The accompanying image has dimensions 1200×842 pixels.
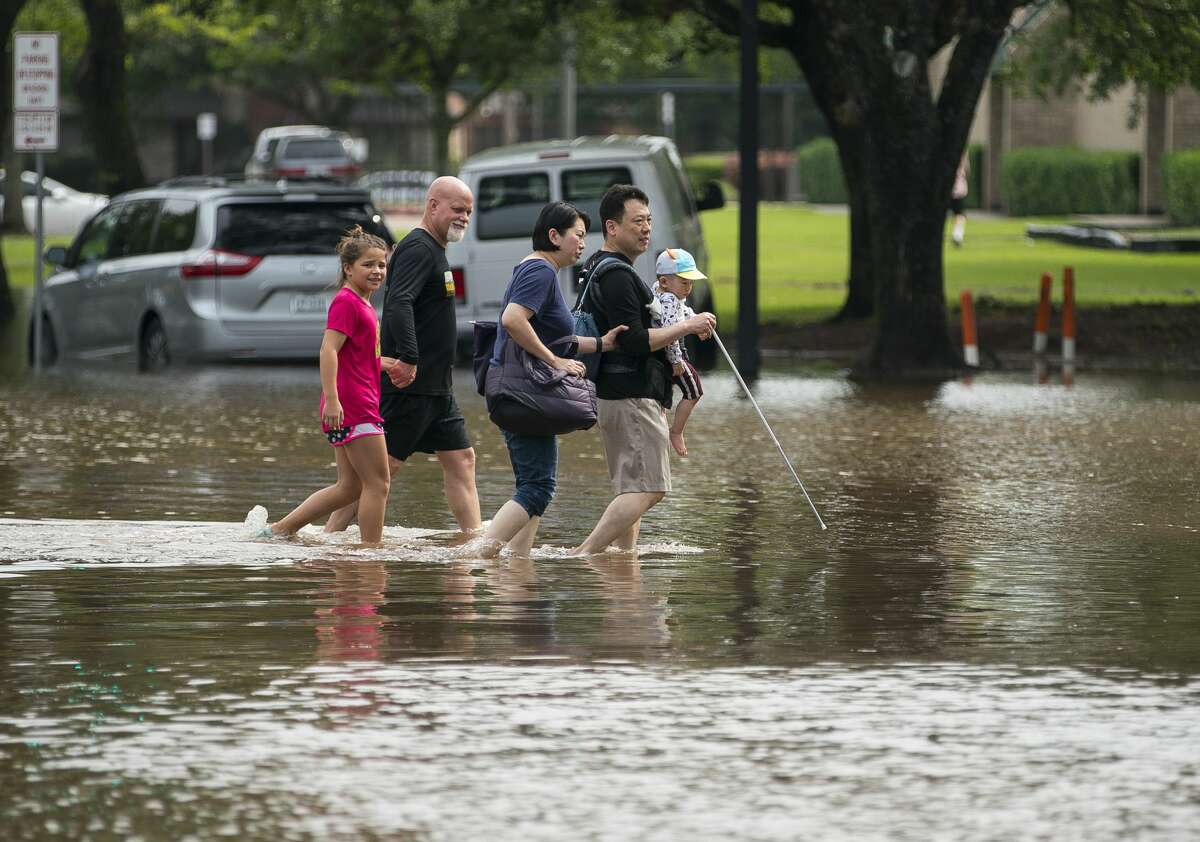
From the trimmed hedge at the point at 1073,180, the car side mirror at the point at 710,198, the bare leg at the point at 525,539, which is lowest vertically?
the bare leg at the point at 525,539

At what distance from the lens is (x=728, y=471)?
43.2 feet

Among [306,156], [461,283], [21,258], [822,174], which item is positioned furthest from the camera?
[822,174]

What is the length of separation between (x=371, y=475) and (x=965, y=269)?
80.6 ft

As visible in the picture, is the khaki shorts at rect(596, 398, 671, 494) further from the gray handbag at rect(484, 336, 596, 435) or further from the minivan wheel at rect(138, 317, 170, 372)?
the minivan wheel at rect(138, 317, 170, 372)

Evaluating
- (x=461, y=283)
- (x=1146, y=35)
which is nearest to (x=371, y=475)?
(x=461, y=283)

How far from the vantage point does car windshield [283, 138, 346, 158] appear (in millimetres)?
60312

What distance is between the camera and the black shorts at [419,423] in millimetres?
10055

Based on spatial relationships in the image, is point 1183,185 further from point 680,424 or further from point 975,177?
point 680,424

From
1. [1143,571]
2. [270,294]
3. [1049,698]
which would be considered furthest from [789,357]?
[1049,698]

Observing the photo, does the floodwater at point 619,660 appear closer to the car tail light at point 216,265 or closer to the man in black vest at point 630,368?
the man in black vest at point 630,368

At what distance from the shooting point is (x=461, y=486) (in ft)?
33.8

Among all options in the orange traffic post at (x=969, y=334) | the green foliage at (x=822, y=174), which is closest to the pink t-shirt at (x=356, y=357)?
the orange traffic post at (x=969, y=334)

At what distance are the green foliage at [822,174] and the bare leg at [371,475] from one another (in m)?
51.0

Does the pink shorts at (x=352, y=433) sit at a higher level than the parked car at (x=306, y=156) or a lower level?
lower
